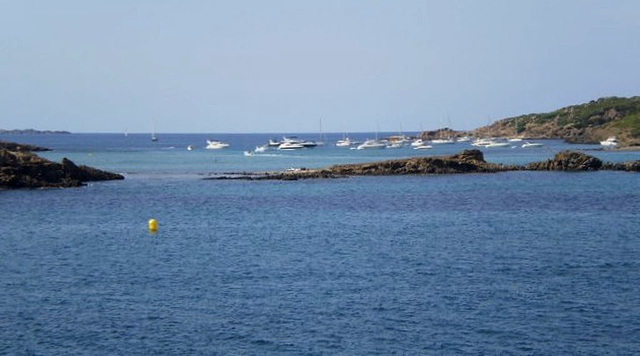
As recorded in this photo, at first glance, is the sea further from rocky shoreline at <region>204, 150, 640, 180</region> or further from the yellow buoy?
rocky shoreline at <region>204, 150, 640, 180</region>

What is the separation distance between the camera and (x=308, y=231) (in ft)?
218

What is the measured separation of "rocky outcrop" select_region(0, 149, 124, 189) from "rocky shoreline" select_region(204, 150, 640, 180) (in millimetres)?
20188

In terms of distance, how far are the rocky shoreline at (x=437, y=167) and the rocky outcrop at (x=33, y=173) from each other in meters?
20.2

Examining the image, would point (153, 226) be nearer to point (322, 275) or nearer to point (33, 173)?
point (322, 275)

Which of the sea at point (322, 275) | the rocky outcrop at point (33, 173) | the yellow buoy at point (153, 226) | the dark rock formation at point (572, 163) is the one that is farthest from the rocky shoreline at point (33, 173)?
the dark rock formation at point (572, 163)

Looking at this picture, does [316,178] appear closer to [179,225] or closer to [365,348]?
[179,225]

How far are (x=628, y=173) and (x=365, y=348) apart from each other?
92.1m

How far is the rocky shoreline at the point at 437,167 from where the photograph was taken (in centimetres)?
11984

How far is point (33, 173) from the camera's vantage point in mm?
101750

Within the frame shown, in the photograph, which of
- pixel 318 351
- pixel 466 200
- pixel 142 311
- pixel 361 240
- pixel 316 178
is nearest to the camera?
pixel 318 351

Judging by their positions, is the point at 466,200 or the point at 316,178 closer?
the point at 466,200

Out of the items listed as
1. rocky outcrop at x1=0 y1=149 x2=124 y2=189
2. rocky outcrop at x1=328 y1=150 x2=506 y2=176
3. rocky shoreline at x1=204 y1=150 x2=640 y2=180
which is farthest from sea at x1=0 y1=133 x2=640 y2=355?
rocky outcrop at x1=328 y1=150 x2=506 y2=176

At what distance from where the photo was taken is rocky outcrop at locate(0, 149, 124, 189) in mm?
99562

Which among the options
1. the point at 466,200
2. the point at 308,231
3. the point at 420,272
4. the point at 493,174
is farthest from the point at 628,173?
the point at 420,272
